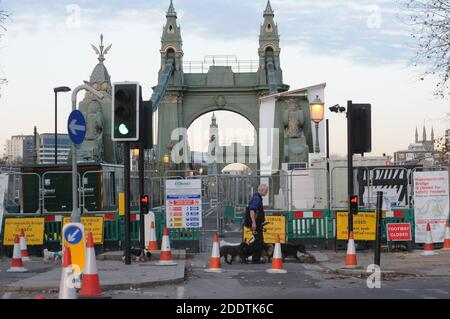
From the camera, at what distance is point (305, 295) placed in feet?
43.7

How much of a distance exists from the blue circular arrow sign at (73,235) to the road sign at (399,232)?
12.1 metres

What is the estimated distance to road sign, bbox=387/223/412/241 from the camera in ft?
75.5

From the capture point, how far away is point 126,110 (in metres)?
16.8

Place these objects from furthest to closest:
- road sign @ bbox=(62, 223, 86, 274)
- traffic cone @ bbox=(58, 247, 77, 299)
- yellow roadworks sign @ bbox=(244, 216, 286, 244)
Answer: yellow roadworks sign @ bbox=(244, 216, 286, 244) < road sign @ bbox=(62, 223, 86, 274) < traffic cone @ bbox=(58, 247, 77, 299)

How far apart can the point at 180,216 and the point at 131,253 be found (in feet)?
16.8

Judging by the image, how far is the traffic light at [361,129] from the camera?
1973 centimetres

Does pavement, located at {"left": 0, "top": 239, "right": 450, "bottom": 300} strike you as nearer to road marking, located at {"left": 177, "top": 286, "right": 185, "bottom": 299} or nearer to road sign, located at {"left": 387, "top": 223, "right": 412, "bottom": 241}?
road marking, located at {"left": 177, "top": 286, "right": 185, "bottom": 299}

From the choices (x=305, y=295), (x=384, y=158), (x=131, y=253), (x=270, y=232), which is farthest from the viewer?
(x=384, y=158)

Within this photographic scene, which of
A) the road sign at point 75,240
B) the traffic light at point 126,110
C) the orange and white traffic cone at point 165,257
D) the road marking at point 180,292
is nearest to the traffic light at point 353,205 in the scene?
the orange and white traffic cone at point 165,257

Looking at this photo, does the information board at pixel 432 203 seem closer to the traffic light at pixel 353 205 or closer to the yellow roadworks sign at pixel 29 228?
the traffic light at pixel 353 205

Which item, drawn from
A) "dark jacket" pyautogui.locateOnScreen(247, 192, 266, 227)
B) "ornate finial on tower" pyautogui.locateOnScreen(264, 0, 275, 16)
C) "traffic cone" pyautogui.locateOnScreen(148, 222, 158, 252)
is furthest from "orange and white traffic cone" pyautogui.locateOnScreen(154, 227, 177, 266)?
"ornate finial on tower" pyautogui.locateOnScreen(264, 0, 275, 16)

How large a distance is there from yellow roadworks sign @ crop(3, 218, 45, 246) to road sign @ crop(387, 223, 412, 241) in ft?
29.8

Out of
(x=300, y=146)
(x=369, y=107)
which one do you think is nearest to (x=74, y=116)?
(x=369, y=107)

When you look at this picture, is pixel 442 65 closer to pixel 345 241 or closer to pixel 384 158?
pixel 345 241
